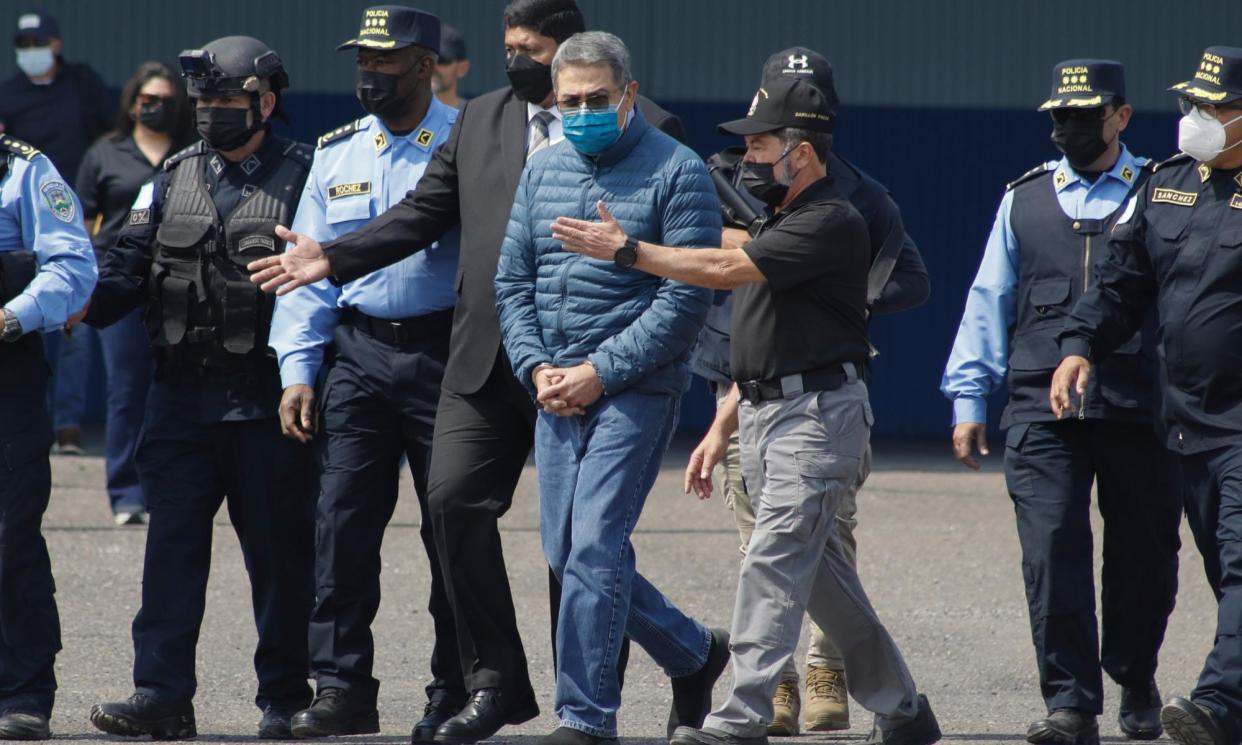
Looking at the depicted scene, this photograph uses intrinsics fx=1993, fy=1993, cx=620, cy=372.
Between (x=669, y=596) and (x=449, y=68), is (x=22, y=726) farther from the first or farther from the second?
(x=449, y=68)

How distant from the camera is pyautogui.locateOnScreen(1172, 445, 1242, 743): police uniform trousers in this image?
5465 mm

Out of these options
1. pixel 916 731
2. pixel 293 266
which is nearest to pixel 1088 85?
pixel 916 731

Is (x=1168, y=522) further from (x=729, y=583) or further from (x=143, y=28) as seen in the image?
(x=143, y=28)

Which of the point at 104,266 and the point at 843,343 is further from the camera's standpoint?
the point at 104,266

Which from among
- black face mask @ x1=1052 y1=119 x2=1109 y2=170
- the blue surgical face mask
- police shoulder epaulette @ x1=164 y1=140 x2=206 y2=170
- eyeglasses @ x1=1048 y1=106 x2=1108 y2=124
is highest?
the blue surgical face mask

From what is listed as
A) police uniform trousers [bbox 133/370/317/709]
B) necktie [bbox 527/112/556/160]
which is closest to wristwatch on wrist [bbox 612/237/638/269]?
necktie [bbox 527/112/556/160]

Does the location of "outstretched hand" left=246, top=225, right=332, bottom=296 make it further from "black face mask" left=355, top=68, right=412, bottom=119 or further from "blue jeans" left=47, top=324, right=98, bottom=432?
"blue jeans" left=47, top=324, right=98, bottom=432

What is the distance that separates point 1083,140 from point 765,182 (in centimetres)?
138

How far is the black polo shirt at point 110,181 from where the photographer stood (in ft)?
31.7

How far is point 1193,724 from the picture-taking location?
17.7ft

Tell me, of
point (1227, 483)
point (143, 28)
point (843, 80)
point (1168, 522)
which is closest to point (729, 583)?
point (1168, 522)

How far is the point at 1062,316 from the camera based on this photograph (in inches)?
246

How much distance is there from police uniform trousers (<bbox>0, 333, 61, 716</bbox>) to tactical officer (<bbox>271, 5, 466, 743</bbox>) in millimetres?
741

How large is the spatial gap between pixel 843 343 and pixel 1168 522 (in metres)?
1.48
